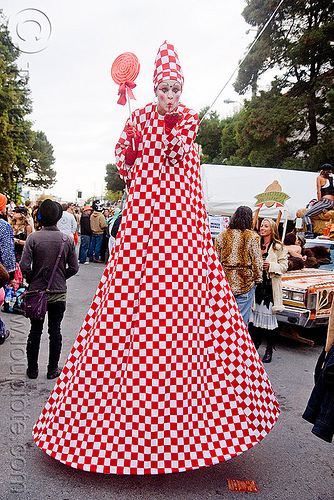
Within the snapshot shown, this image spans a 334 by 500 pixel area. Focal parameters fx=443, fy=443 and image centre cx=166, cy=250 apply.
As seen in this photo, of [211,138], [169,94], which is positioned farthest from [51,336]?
[211,138]

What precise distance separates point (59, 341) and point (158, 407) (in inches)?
83.6

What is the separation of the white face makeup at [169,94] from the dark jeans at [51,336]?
2.22 meters

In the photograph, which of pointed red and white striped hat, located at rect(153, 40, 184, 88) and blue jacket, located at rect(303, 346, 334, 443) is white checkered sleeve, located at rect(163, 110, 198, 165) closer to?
pointed red and white striped hat, located at rect(153, 40, 184, 88)

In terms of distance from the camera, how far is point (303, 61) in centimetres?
2241

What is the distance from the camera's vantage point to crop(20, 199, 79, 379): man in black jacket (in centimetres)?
409

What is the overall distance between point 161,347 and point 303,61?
76.8 ft

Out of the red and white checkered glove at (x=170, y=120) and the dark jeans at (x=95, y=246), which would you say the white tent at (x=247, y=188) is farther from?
the red and white checkered glove at (x=170, y=120)

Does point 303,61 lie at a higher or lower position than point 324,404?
higher

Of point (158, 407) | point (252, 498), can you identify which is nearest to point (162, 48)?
point (158, 407)

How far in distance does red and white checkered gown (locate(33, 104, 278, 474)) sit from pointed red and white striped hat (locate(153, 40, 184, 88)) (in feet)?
0.64

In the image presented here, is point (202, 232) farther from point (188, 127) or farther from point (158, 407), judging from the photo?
point (158, 407)

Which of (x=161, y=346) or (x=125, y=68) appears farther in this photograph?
(x=125, y=68)

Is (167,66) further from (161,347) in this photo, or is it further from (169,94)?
(161,347)

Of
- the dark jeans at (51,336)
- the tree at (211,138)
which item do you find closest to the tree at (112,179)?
the tree at (211,138)
